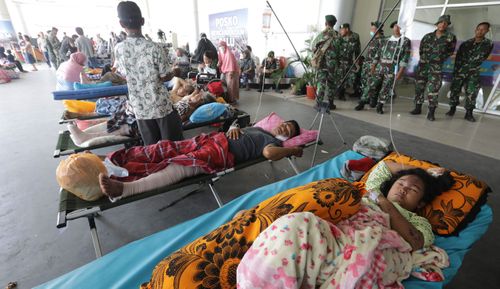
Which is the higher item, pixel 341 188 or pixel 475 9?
pixel 475 9

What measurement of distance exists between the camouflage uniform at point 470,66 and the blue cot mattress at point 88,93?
5.56 m

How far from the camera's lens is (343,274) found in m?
0.83

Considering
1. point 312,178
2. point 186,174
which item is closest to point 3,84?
point 186,174

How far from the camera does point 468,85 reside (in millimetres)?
4086

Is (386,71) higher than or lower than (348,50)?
lower

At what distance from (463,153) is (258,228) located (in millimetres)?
3294

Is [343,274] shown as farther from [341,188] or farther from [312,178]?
[312,178]

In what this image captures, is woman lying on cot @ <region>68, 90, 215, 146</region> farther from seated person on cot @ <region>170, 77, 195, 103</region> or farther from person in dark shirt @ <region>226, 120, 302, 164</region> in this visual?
person in dark shirt @ <region>226, 120, 302, 164</region>

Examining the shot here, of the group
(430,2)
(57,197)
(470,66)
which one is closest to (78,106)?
(57,197)

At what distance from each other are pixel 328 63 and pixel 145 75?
379 centimetres

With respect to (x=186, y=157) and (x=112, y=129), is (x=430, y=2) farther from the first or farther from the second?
(x=112, y=129)

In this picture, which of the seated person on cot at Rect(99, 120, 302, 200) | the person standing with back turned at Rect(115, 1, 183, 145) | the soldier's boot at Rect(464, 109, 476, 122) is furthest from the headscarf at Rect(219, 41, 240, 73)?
the soldier's boot at Rect(464, 109, 476, 122)

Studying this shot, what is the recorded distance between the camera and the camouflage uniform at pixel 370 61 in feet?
14.3

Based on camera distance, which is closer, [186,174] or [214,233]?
[214,233]
